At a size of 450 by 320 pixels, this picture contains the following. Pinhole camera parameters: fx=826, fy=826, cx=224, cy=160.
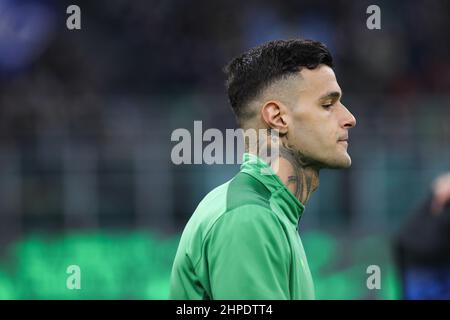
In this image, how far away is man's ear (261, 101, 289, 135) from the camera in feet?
8.50

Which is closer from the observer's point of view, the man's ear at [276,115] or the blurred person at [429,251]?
the man's ear at [276,115]

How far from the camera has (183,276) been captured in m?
2.39

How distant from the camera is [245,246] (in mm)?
2156

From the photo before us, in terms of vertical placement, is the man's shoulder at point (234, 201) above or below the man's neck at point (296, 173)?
below

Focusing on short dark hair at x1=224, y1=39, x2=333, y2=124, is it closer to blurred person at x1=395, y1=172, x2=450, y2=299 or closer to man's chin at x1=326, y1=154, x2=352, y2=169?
man's chin at x1=326, y1=154, x2=352, y2=169

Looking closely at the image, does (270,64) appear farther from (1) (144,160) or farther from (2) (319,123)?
(1) (144,160)

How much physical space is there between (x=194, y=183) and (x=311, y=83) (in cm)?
560

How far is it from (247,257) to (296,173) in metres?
0.53

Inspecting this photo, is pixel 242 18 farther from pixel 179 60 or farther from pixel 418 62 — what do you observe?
pixel 418 62

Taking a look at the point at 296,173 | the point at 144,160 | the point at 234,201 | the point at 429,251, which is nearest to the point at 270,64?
the point at 296,173

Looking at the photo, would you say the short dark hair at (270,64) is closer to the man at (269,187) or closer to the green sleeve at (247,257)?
the man at (269,187)

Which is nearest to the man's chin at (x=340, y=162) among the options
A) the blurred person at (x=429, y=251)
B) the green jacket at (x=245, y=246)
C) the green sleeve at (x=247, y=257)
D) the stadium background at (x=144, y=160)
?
the green jacket at (x=245, y=246)

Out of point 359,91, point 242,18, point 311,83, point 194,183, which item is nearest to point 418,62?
point 359,91

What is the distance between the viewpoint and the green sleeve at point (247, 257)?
7.05 feet
